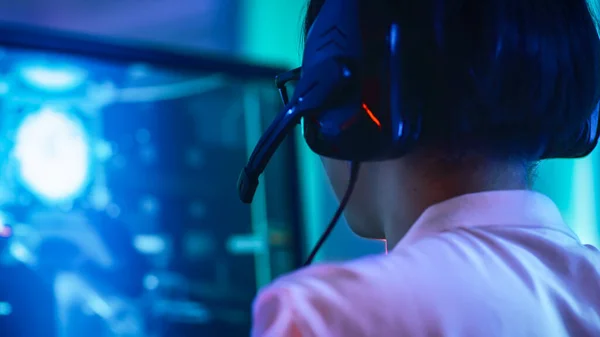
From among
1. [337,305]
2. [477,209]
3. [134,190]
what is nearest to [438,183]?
[477,209]

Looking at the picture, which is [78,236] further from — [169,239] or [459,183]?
[459,183]

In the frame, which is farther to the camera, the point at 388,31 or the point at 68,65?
the point at 68,65

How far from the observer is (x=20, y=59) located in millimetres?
864

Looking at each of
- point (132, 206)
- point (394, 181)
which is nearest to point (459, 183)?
point (394, 181)

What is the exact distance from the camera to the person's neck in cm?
50

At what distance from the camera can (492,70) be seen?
1.54ft

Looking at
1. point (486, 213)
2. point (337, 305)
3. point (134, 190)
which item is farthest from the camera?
point (134, 190)

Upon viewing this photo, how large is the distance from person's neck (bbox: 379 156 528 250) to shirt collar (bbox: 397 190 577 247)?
0.6 inches

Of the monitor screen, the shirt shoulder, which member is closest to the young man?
the shirt shoulder

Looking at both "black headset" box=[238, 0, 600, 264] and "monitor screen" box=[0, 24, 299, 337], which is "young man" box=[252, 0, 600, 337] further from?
"monitor screen" box=[0, 24, 299, 337]

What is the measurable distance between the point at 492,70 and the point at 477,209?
0.11 metres

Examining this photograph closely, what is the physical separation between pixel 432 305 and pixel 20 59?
0.71 meters

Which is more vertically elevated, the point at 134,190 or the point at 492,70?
the point at 492,70

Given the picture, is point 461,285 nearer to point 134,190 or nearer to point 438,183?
point 438,183
